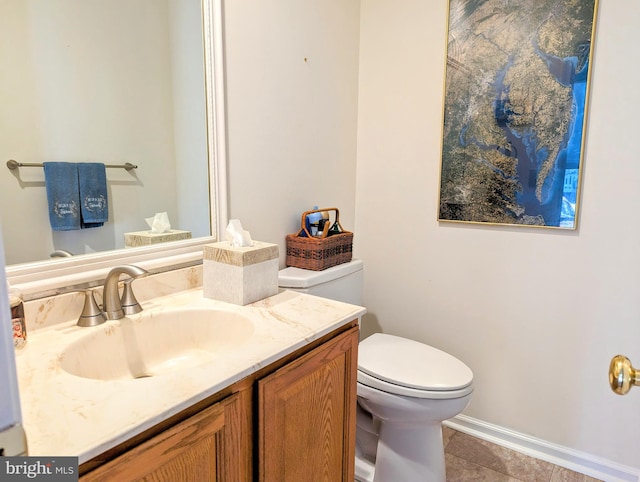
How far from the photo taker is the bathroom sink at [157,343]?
948 millimetres

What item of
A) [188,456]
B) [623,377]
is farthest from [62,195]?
[623,377]

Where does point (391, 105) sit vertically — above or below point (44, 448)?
above

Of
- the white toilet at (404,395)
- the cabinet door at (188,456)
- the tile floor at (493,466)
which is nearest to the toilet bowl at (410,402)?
the white toilet at (404,395)

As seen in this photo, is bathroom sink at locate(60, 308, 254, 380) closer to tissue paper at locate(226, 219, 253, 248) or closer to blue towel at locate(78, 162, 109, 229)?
tissue paper at locate(226, 219, 253, 248)

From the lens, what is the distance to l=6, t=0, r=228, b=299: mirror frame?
1.02 meters

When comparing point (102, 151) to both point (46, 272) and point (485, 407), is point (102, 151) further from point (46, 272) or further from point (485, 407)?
point (485, 407)

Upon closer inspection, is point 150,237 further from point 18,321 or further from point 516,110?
point 516,110

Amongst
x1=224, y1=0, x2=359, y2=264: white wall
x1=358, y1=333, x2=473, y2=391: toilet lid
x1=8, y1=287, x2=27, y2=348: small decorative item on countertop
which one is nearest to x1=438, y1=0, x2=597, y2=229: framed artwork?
x1=224, y1=0, x2=359, y2=264: white wall

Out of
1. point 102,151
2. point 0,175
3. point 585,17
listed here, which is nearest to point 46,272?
point 0,175

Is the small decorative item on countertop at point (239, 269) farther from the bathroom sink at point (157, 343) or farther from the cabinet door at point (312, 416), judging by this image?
the cabinet door at point (312, 416)

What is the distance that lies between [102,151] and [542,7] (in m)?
1.65

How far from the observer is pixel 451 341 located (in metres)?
1.92

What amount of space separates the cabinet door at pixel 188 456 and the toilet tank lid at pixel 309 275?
0.71 meters

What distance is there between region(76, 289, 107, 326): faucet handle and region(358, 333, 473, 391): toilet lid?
2.91 feet
